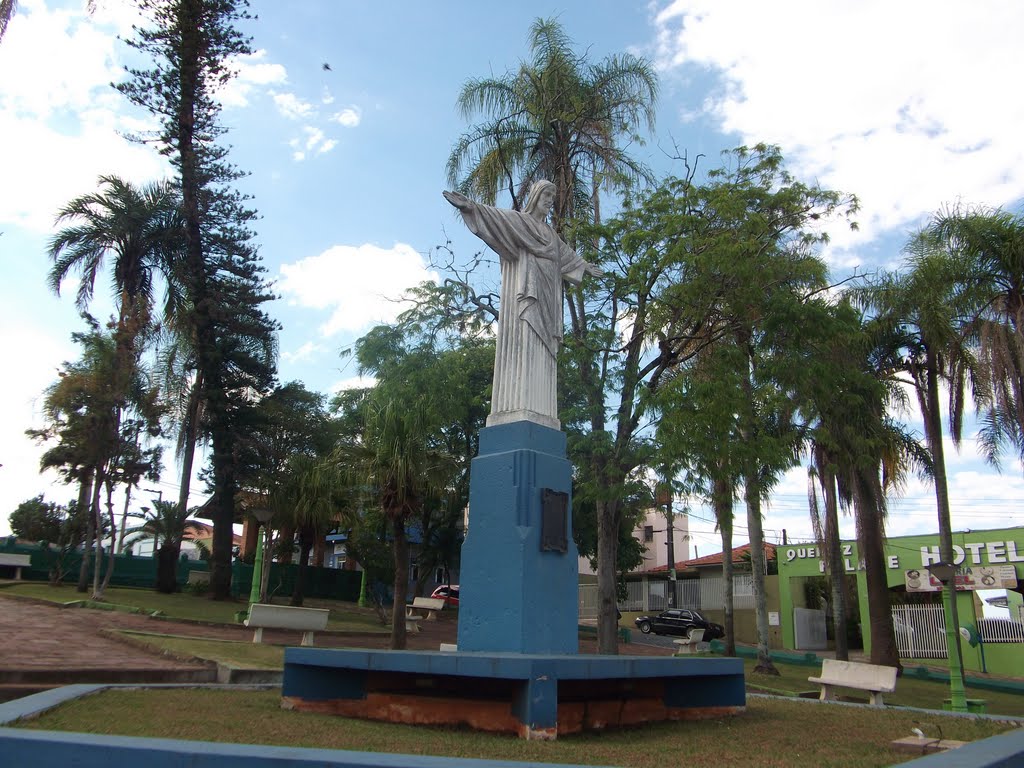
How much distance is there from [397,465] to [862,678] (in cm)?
820

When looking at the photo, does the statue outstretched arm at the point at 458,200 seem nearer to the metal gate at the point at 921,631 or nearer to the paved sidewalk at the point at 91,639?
the paved sidewalk at the point at 91,639

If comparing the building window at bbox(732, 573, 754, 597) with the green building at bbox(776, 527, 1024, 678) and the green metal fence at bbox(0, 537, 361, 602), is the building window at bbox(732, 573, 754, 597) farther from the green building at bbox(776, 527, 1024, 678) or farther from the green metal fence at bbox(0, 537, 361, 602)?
the green metal fence at bbox(0, 537, 361, 602)

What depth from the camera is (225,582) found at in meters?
25.4

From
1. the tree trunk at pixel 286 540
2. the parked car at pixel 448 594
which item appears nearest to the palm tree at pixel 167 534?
the tree trunk at pixel 286 540

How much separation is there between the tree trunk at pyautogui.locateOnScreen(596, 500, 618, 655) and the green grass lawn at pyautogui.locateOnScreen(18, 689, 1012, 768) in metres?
6.69

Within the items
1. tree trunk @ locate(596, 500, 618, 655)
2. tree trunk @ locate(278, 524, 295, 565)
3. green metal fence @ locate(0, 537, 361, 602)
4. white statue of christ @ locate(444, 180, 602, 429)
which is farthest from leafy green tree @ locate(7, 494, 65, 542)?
white statue of christ @ locate(444, 180, 602, 429)

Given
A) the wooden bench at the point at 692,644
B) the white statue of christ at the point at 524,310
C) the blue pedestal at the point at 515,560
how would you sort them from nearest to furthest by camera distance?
the blue pedestal at the point at 515,560 → the white statue of christ at the point at 524,310 → the wooden bench at the point at 692,644

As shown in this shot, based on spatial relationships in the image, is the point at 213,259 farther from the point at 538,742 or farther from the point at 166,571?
the point at 538,742

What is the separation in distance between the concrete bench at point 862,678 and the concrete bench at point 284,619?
→ 8.59m

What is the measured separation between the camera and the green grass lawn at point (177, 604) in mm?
19638

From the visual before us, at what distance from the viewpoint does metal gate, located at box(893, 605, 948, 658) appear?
81.3 ft

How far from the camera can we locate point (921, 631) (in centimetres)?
2514

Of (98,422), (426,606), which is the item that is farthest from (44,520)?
(426,606)

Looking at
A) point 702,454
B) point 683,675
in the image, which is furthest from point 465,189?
point 683,675
